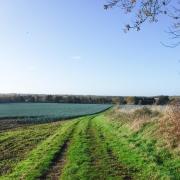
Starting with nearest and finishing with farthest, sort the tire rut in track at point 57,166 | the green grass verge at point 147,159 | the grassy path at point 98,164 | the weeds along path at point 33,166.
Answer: the green grass verge at point 147,159
the grassy path at point 98,164
the tire rut in track at point 57,166
the weeds along path at point 33,166

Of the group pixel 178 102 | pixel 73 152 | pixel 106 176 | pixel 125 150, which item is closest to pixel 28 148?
pixel 73 152

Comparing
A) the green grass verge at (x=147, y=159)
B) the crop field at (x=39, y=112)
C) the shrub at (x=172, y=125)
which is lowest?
the crop field at (x=39, y=112)

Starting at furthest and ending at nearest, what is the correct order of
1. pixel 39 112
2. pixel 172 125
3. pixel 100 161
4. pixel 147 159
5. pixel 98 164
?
pixel 39 112, pixel 172 125, pixel 100 161, pixel 98 164, pixel 147 159

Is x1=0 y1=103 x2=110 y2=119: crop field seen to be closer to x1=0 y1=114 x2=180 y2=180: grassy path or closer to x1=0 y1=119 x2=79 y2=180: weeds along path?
x1=0 y1=119 x2=79 y2=180: weeds along path

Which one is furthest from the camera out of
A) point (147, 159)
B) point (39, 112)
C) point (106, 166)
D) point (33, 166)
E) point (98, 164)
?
point (39, 112)

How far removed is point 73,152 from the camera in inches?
837

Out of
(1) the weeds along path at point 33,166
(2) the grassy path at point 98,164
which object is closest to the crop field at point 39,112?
(1) the weeds along path at point 33,166

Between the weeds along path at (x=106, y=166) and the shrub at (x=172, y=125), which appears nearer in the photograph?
the weeds along path at (x=106, y=166)

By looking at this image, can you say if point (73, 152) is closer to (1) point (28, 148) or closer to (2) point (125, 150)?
(2) point (125, 150)

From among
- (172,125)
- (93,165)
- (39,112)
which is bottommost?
(39,112)

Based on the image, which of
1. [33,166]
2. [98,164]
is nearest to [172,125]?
[98,164]

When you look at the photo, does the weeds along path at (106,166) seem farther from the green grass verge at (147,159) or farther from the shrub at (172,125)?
the shrub at (172,125)

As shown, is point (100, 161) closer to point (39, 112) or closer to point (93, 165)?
point (93, 165)

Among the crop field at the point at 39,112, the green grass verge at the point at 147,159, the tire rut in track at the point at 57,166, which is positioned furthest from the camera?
the crop field at the point at 39,112
